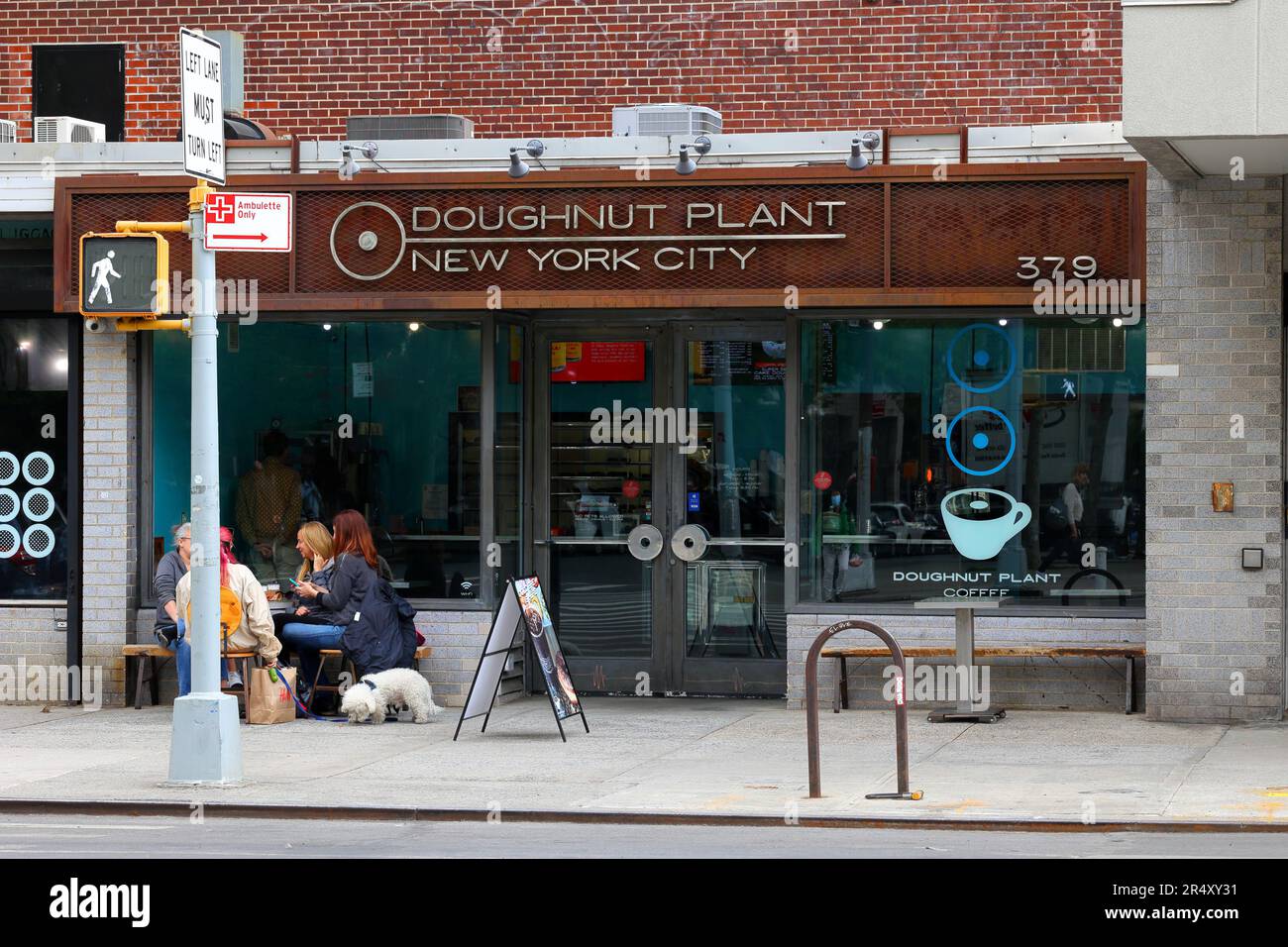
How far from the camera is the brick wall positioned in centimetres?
1298

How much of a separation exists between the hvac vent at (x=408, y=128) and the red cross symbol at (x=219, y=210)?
4049mm

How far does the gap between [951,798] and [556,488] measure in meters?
5.97

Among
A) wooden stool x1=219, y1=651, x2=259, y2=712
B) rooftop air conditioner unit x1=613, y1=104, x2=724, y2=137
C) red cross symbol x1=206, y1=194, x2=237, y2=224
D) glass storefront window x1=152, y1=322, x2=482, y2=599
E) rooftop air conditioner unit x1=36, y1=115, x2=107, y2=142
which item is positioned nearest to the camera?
red cross symbol x1=206, y1=194, x2=237, y2=224

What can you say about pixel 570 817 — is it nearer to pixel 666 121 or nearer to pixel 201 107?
pixel 201 107

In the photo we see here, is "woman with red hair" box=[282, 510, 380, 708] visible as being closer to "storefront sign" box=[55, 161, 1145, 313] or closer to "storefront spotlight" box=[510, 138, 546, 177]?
"storefront sign" box=[55, 161, 1145, 313]

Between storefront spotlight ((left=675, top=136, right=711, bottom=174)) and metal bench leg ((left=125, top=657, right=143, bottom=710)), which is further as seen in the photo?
metal bench leg ((left=125, top=657, right=143, bottom=710))

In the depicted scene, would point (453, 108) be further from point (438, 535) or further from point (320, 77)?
point (438, 535)

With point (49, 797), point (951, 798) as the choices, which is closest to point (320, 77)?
point (49, 797)

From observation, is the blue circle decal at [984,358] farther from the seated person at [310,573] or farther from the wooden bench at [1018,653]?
the seated person at [310,573]

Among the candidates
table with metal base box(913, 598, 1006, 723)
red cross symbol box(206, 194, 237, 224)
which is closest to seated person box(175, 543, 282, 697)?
red cross symbol box(206, 194, 237, 224)

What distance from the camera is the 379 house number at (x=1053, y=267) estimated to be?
13484mm

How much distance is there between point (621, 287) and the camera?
556 inches

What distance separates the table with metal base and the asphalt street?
4009 mm
